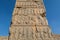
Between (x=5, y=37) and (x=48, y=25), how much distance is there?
2150 mm

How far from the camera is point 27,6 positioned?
8.47m

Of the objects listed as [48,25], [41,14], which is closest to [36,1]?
[41,14]

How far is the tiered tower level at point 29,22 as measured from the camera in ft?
24.9

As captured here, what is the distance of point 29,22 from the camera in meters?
7.92

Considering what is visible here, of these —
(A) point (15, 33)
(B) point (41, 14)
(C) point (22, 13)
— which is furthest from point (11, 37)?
(B) point (41, 14)

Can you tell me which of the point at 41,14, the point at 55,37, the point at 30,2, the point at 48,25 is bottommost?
the point at 55,37

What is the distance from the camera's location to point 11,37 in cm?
752

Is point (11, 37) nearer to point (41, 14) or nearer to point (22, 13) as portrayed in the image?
point (22, 13)

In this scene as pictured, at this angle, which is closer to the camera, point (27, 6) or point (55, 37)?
point (55, 37)

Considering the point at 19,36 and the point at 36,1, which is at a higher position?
the point at 36,1

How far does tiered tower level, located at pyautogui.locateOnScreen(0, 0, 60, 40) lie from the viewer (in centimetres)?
758

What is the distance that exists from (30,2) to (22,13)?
0.83 metres

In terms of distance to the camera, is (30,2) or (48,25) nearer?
(48,25)

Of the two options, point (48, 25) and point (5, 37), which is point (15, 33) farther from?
point (48, 25)
